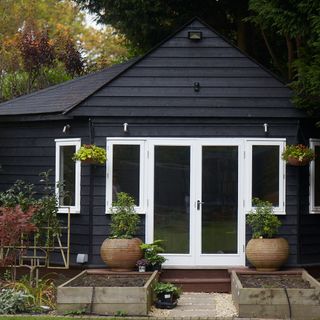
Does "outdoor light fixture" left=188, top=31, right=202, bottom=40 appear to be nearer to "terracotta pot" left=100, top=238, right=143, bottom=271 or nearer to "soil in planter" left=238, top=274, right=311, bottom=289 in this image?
"terracotta pot" left=100, top=238, right=143, bottom=271

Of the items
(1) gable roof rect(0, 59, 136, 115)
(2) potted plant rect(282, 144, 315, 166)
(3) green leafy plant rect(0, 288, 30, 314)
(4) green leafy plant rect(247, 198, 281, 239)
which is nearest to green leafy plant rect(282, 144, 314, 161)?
(2) potted plant rect(282, 144, 315, 166)

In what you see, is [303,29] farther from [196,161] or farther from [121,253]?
[121,253]

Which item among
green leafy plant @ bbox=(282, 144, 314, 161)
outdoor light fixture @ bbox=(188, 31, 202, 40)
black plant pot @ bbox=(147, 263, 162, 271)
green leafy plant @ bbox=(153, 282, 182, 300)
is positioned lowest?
green leafy plant @ bbox=(153, 282, 182, 300)

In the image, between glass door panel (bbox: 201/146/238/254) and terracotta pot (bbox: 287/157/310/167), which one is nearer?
terracotta pot (bbox: 287/157/310/167)

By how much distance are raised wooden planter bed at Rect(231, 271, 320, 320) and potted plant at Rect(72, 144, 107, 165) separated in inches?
132

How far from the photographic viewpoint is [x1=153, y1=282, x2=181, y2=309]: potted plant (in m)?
9.54

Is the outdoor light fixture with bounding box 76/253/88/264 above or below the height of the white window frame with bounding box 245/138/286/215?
below

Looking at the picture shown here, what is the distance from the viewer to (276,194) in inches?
448

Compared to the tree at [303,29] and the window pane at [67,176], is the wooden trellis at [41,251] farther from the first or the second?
the tree at [303,29]

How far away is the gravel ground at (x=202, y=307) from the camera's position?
30.1ft

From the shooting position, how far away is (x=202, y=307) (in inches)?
383

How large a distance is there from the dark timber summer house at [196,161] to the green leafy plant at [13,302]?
2.16 meters

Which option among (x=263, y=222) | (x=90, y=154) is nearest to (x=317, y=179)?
(x=263, y=222)

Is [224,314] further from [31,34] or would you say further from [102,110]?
[31,34]
